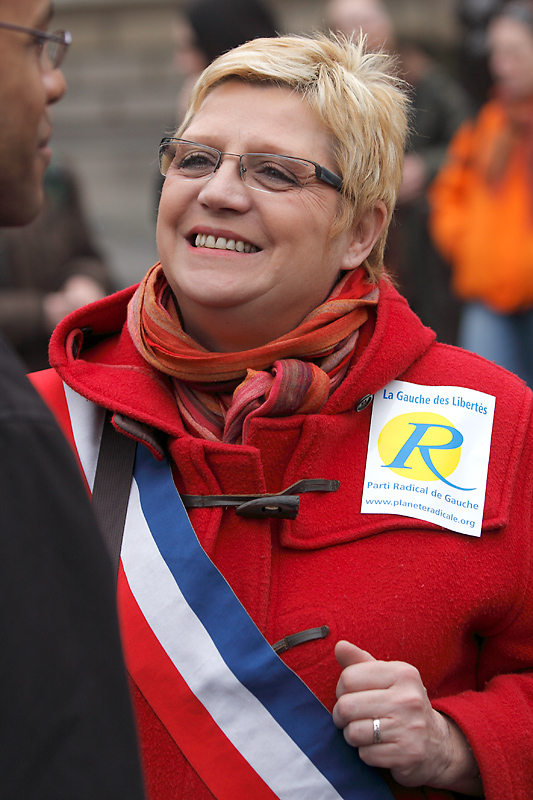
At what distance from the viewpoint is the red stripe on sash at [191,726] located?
5.58 feet

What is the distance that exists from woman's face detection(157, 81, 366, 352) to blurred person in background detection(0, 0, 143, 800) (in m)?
0.98

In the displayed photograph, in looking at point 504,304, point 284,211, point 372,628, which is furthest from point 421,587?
point 504,304

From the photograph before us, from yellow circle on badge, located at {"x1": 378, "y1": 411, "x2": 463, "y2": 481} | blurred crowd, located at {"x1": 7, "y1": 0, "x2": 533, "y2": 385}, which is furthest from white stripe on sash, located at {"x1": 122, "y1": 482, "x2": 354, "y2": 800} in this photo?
blurred crowd, located at {"x1": 7, "y1": 0, "x2": 533, "y2": 385}

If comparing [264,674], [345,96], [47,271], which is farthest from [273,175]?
[47,271]

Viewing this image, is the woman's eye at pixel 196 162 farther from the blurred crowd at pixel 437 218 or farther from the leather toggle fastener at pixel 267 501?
the blurred crowd at pixel 437 218

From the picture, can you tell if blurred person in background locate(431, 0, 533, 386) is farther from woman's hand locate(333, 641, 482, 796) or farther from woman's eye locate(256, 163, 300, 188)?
woman's hand locate(333, 641, 482, 796)

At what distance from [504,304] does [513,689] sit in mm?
2666

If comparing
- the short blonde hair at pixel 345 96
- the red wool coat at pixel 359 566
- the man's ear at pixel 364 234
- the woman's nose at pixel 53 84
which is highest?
the short blonde hair at pixel 345 96

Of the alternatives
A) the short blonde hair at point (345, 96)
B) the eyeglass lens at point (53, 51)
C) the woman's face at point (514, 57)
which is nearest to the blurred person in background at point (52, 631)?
the eyeglass lens at point (53, 51)

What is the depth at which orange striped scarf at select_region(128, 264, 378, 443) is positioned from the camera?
6.26ft

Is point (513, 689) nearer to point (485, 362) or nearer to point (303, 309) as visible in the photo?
point (485, 362)

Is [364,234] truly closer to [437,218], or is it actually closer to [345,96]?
[345,96]

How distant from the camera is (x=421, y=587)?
1.85 meters

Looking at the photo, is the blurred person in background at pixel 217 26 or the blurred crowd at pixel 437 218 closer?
the blurred person in background at pixel 217 26
